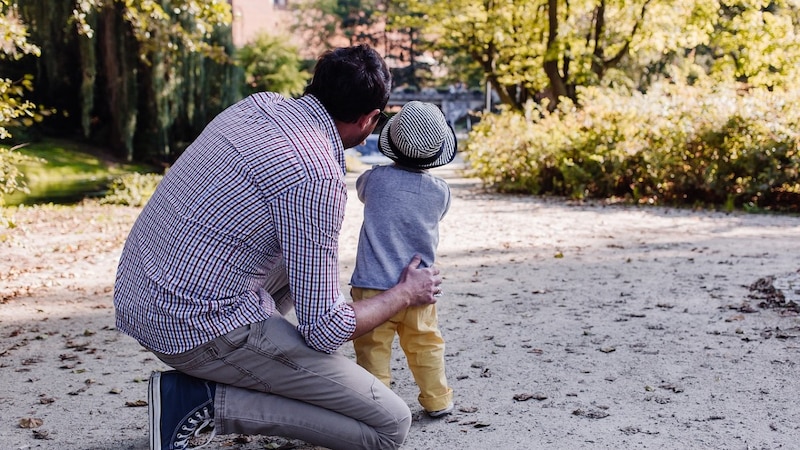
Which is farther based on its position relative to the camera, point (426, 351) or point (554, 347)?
point (554, 347)

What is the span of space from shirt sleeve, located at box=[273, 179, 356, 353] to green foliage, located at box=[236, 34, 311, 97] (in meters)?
29.2

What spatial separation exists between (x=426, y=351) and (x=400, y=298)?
59cm

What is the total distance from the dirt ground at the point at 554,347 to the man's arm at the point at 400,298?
71 cm

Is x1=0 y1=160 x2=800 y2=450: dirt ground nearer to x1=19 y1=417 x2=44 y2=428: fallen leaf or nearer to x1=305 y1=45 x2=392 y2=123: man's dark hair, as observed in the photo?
x1=19 y1=417 x2=44 y2=428: fallen leaf

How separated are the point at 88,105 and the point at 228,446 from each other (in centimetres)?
1626

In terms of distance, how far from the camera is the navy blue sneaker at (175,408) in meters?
2.89

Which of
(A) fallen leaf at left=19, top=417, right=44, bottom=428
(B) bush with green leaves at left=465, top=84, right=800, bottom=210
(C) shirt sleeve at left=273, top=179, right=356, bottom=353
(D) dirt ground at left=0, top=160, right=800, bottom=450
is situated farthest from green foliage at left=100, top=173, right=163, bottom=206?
(C) shirt sleeve at left=273, top=179, right=356, bottom=353

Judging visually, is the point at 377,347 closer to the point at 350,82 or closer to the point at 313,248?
the point at 313,248

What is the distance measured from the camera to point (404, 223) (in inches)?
139

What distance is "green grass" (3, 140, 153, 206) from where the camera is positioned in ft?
52.1

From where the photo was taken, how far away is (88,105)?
18.2 meters

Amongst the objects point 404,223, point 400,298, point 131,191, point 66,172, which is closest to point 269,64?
point 66,172

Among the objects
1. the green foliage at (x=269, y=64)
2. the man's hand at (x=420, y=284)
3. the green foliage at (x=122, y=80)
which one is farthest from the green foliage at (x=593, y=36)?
the man's hand at (x=420, y=284)

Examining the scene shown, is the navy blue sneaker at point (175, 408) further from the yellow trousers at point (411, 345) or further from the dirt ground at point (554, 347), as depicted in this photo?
the yellow trousers at point (411, 345)
